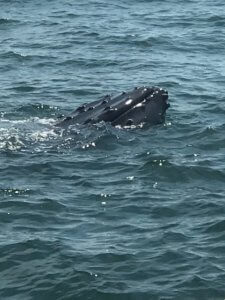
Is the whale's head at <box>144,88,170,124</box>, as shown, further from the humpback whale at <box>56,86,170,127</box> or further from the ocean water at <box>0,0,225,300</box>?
the ocean water at <box>0,0,225,300</box>

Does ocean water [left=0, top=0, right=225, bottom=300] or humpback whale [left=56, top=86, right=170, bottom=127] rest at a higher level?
humpback whale [left=56, top=86, right=170, bottom=127]

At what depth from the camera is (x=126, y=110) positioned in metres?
20.6

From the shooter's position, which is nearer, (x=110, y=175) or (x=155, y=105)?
(x=110, y=175)

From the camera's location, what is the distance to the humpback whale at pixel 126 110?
20516 millimetres

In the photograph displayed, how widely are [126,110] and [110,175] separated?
8.81ft

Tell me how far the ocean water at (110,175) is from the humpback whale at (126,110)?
0.25m

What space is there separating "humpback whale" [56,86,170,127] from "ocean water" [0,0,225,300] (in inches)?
10.0

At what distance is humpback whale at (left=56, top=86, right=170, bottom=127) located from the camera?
67.3 ft

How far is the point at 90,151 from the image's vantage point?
19781mm

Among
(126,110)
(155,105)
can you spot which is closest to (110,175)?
(126,110)

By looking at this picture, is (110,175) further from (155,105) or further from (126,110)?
(155,105)

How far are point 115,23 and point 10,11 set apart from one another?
5.57 m

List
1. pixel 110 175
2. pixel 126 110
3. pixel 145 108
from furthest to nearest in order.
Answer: pixel 145 108 → pixel 126 110 → pixel 110 175

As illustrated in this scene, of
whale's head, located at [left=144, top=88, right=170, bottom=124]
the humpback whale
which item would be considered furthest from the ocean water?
whale's head, located at [left=144, top=88, right=170, bottom=124]
